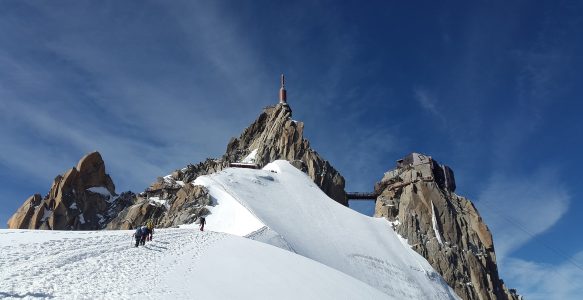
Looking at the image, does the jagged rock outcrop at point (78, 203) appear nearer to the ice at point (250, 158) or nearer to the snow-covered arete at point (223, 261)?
the ice at point (250, 158)

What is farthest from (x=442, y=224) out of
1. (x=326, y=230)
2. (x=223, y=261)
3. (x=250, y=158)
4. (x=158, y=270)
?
(x=158, y=270)

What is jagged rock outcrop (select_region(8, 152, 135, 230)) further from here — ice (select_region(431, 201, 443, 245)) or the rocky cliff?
ice (select_region(431, 201, 443, 245))

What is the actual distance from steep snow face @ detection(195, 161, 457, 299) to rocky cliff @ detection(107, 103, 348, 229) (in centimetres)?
695

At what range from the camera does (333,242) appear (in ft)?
182

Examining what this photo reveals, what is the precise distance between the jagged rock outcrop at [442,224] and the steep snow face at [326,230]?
4.09m

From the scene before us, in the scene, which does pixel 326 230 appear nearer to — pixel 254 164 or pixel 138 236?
pixel 254 164

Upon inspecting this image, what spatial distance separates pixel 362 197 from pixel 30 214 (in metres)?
67.0

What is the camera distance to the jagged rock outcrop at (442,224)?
7506cm

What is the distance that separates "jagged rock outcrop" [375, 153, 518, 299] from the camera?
75.1 meters

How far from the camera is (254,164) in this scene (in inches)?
3423

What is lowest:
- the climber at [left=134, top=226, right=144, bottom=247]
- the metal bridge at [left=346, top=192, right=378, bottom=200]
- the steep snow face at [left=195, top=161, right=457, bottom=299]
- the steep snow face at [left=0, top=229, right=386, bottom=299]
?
the steep snow face at [left=0, top=229, right=386, bottom=299]

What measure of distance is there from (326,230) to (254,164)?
3003cm

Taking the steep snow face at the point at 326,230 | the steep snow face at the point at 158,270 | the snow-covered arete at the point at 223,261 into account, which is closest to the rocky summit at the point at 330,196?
the steep snow face at the point at 326,230

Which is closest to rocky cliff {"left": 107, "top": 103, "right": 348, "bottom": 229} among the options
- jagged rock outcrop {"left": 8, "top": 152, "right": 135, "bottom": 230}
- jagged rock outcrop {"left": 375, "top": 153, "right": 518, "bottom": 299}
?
jagged rock outcrop {"left": 375, "top": 153, "right": 518, "bottom": 299}
